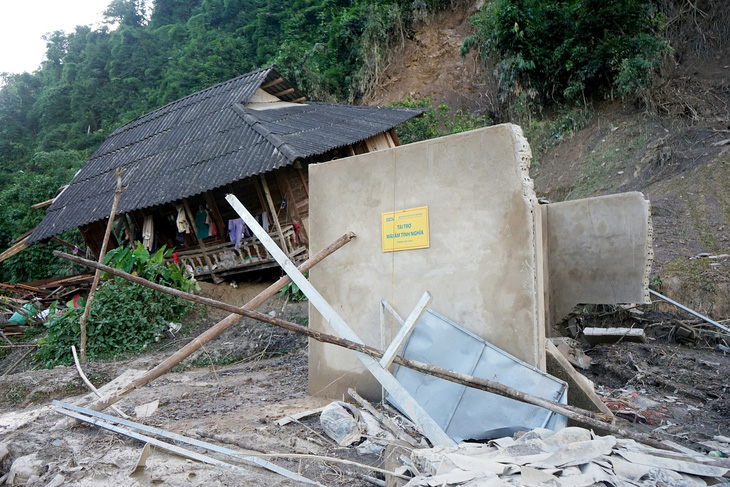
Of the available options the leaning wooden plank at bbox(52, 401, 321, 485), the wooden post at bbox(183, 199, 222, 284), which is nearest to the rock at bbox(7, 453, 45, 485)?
the leaning wooden plank at bbox(52, 401, 321, 485)

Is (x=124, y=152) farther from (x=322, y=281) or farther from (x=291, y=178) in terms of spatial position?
(x=322, y=281)

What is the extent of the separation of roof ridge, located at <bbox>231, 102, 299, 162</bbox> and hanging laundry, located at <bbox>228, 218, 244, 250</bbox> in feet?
6.70

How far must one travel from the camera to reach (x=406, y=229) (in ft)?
16.3

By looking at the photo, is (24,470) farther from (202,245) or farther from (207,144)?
(207,144)

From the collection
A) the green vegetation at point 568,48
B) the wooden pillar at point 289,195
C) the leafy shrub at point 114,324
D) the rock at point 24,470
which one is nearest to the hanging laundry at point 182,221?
the leafy shrub at point 114,324

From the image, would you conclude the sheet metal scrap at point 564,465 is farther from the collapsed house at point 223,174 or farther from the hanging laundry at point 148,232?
the hanging laundry at point 148,232

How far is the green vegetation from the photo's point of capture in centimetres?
1484

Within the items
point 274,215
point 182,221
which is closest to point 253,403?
point 274,215

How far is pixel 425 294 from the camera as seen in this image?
4621 mm

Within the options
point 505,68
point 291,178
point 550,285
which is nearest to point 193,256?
point 291,178

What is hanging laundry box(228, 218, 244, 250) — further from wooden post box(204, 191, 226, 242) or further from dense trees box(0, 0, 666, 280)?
dense trees box(0, 0, 666, 280)

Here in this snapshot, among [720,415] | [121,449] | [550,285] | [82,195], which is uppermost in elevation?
[82,195]

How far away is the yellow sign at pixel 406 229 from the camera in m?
4.87

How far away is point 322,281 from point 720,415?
14.0ft
